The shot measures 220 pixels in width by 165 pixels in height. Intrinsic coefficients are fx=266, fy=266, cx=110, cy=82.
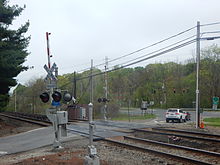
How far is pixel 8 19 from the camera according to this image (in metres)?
23.5

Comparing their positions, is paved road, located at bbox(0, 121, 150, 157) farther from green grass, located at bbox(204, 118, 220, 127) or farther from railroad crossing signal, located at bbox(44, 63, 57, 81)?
green grass, located at bbox(204, 118, 220, 127)

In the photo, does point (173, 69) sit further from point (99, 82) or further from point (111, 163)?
point (111, 163)

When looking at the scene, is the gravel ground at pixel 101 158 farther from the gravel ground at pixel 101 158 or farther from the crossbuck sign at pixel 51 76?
the crossbuck sign at pixel 51 76

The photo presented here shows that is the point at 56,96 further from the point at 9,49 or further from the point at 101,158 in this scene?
the point at 9,49

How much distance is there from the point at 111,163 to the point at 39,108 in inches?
2070

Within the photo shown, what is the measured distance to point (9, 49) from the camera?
23531 mm

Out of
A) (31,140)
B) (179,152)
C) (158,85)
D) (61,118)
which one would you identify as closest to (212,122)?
(179,152)

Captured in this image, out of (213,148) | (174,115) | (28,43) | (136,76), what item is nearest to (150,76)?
(136,76)

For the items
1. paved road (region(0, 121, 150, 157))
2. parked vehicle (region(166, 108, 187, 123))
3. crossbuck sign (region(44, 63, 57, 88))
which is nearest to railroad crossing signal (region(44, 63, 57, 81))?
crossbuck sign (region(44, 63, 57, 88))

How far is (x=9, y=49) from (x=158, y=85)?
49.9 m

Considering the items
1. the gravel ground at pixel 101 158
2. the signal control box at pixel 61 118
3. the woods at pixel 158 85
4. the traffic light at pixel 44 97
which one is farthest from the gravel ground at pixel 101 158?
the woods at pixel 158 85

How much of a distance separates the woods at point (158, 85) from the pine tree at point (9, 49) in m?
28.5

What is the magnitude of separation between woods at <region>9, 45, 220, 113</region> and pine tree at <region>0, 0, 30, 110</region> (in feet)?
93.4

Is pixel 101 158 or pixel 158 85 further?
pixel 158 85
